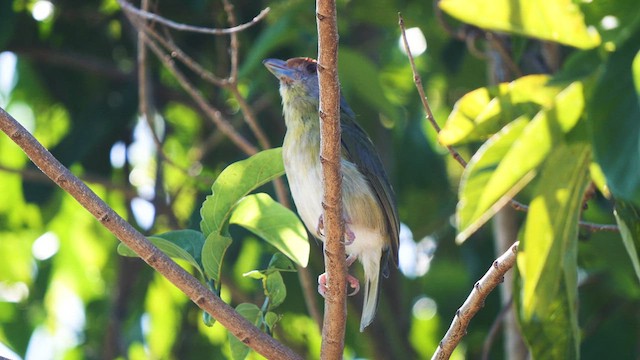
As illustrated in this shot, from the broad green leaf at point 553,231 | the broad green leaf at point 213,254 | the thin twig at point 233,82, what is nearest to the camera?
the broad green leaf at point 553,231

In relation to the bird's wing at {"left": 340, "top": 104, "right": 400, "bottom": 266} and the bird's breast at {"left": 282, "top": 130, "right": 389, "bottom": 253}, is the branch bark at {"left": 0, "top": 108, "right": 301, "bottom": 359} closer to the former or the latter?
the bird's breast at {"left": 282, "top": 130, "right": 389, "bottom": 253}

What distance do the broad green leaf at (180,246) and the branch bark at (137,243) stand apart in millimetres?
143

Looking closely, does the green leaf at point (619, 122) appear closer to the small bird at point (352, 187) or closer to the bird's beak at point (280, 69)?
the small bird at point (352, 187)

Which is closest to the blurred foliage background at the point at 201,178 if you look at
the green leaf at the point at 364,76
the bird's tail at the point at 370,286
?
the green leaf at the point at 364,76

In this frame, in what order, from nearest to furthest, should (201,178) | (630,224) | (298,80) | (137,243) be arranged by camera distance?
1. (630,224)
2. (137,243)
3. (298,80)
4. (201,178)

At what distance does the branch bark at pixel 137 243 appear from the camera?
253 cm

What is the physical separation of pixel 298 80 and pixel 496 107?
2.81 meters

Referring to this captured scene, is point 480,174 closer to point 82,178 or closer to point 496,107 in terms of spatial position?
point 496,107

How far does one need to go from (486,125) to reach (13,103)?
4468 millimetres

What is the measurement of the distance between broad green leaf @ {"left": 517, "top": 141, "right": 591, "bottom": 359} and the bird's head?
9.14 ft

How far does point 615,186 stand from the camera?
59.4 inches

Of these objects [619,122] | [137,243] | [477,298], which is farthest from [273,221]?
[619,122]

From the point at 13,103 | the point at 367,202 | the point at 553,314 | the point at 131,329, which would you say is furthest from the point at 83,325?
the point at 553,314

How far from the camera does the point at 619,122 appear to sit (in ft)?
4.96
